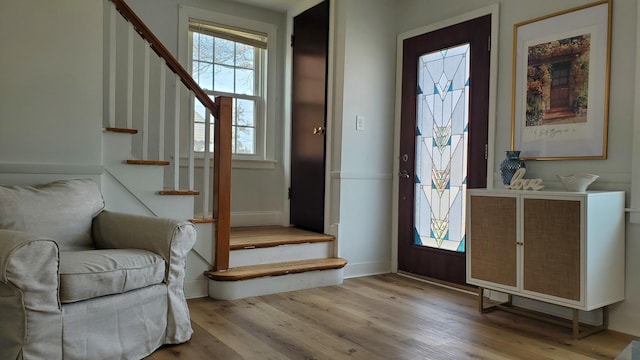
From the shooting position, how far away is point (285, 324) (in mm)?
2680

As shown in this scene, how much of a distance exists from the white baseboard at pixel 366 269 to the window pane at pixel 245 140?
5.02 ft

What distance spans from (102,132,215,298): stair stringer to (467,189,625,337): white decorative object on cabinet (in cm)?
185

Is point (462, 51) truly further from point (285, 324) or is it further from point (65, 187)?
point (65, 187)

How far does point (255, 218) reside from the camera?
4.59m

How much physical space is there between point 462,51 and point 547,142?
3.25 ft

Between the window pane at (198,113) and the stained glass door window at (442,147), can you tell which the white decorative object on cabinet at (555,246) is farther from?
the window pane at (198,113)

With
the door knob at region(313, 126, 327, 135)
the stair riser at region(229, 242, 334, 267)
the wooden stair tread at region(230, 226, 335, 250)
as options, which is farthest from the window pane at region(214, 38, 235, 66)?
the stair riser at region(229, 242, 334, 267)

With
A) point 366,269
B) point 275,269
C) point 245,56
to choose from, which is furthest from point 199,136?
point 366,269

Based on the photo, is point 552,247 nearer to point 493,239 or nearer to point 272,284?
point 493,239

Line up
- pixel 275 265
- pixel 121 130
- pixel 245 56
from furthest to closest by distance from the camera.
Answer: pixel 245 56 → pixel 275 265 → pixel 121 130

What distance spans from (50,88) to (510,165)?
280 cm

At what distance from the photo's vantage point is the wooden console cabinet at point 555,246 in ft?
8.12

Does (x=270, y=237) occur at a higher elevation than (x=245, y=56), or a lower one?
lower

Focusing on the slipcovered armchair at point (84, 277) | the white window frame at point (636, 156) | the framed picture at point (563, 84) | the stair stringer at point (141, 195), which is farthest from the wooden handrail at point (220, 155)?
the white window frame at point (636, 156)
